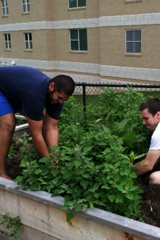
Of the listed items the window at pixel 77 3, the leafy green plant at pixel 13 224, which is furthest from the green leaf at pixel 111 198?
the window at pixel 77 3

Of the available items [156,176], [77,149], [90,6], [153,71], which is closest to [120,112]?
[156,176]

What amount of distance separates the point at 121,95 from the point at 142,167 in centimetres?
197

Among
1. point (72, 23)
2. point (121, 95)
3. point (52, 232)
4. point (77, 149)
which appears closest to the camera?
point (77, 149)

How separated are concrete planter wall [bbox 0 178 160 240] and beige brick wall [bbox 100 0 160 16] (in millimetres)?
14266

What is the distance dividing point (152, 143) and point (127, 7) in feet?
48.2

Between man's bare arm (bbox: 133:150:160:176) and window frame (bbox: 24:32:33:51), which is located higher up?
window frame (bbox: 24:32:33:51)

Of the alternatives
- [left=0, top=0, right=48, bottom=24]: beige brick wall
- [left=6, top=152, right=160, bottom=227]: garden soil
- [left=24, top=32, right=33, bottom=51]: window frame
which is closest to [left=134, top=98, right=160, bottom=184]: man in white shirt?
[left=6, top=152, right=160, bottom=227]: garden soil

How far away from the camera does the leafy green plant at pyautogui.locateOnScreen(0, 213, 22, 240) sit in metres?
3.39

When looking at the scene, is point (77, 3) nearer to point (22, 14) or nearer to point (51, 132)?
point (22, 14)

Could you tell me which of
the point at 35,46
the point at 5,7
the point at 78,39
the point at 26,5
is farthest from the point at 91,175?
the point at 5,7

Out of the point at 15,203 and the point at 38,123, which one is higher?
the point at 38,123

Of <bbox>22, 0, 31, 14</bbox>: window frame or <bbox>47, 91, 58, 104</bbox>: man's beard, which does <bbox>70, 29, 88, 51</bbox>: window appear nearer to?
<bbox>22, 0, 31, 14</bbox>: window frame

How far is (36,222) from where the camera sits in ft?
10.7

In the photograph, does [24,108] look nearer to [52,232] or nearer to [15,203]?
[15,203]
